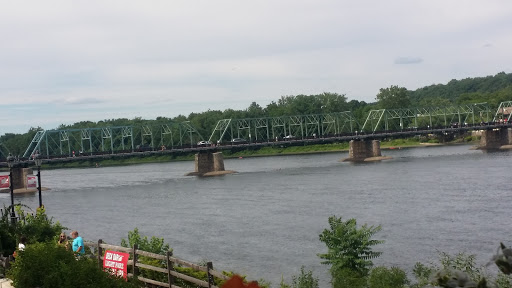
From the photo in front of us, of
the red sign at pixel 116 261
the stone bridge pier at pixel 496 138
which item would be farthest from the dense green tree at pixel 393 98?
the red sign at pixel 116 261

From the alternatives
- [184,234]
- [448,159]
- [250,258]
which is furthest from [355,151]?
[250,258]

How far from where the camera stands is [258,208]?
191 feet

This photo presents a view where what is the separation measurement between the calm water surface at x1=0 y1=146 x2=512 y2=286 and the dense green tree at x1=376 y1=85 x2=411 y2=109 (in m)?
100

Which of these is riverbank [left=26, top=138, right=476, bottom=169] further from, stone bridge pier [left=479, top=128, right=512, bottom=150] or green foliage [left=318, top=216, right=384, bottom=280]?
green foliage [left=318, top=216, right=384, bottom=280]

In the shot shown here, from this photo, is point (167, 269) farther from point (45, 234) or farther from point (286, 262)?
point (286, 262)

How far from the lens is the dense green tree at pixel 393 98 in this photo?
646 ft

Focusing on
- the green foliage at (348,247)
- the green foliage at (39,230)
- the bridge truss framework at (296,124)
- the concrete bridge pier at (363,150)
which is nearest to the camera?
the green foliage at (348,247)

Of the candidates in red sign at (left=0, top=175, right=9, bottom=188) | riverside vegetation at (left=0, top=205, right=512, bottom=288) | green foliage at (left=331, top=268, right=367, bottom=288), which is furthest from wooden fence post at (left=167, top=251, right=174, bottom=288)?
red sign at (left=0, top=175, right=9, bottom=188)

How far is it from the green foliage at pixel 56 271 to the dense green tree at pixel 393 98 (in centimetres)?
18822

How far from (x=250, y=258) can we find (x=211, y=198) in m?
38.3

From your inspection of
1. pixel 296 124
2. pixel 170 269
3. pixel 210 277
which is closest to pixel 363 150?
pixel 296 124

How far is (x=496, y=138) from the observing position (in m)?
139

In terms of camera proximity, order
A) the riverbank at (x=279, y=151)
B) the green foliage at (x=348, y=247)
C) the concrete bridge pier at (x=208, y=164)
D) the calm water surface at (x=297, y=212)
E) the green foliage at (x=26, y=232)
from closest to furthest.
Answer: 1. the green foliage at (x=348, y=247)
2. the green foliage at (x=26, y=232)
3. the calm water surface at (x=297, y=212)
4. the concrete bridge pier at (x=208, y=164)
5. the riverbank at (x=279, y=151)

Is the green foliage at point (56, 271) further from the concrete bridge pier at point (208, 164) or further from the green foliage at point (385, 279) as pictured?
the concrete bridge pier at point (208, 164)
